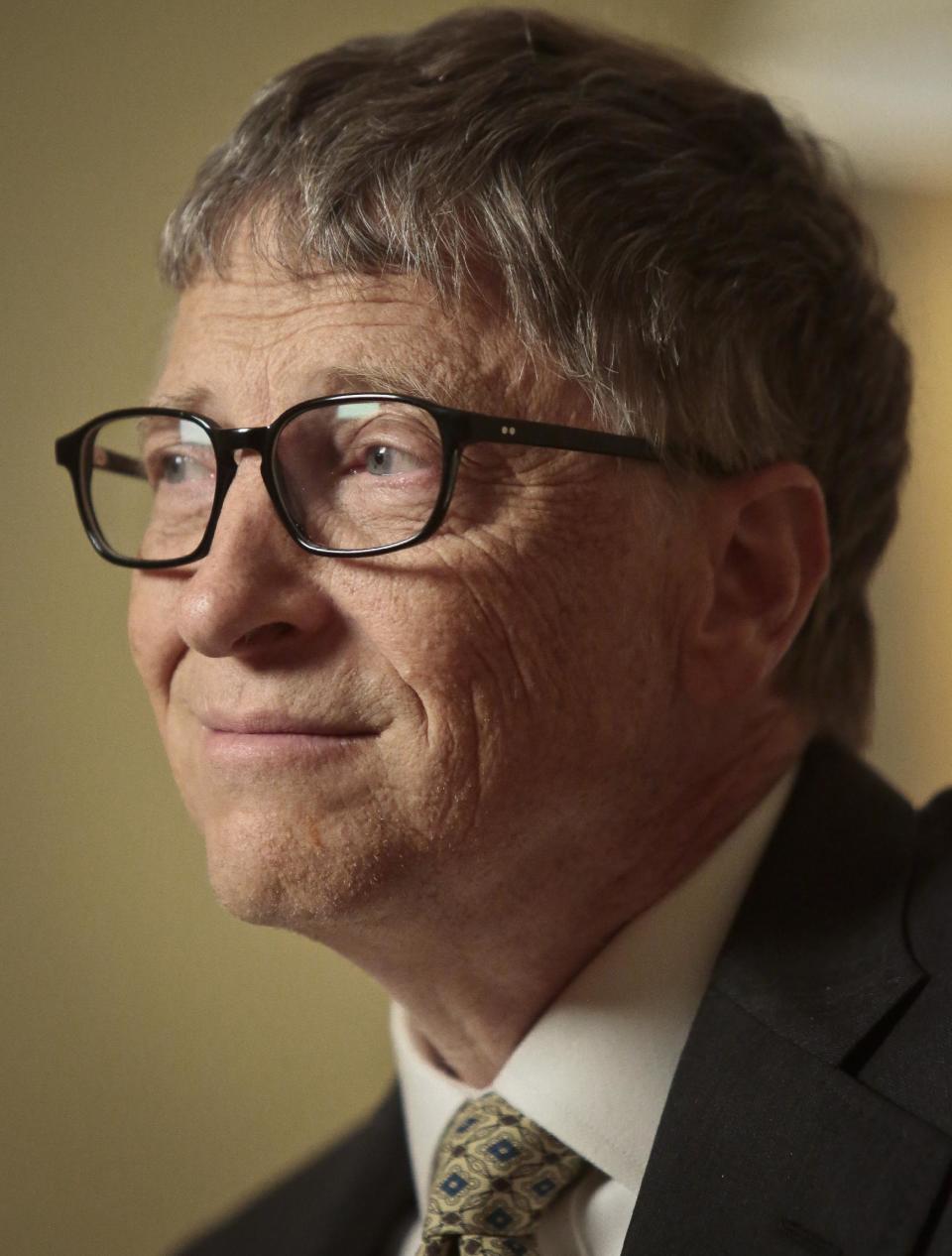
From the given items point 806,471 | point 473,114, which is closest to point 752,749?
point 806,471

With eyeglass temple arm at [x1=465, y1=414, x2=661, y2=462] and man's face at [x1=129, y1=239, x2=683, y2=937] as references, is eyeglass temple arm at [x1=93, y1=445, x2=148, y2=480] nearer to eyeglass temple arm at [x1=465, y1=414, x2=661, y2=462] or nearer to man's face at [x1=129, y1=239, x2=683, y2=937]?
man's face at [x1=129, y1=239, x2=683, y2=937]

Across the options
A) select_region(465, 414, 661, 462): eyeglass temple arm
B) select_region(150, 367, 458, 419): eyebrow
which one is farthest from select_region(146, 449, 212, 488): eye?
select_region(465, 414, 661, 462): eyeglass temple arm

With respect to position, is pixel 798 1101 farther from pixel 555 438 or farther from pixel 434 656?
pixel 555 438

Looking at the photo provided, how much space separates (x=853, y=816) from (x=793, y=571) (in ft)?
0.96

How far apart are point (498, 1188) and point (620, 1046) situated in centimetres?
19

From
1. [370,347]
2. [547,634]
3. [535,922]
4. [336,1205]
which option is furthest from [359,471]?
[336,1205]

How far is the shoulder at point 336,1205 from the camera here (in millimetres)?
1768

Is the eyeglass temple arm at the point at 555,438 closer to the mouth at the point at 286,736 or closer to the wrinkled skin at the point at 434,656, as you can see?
the wrinkled skin at the point at 434,656

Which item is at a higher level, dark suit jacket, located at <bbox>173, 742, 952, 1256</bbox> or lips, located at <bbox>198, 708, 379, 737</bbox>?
lips, located at <bbox>198, 708, 379, 737</bbox>

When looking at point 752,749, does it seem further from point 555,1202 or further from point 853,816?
point 555,1202

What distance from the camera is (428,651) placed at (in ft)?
4.02

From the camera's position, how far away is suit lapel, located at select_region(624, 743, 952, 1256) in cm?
114

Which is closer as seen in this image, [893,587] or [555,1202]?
[555,1202]

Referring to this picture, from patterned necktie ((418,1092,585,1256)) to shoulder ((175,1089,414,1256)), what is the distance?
441mm
